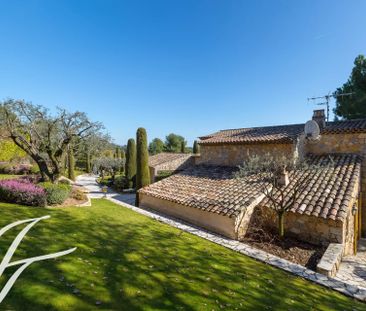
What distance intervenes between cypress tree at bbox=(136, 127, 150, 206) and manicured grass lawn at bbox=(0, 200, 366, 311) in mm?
11905

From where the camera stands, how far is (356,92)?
80.3 feet

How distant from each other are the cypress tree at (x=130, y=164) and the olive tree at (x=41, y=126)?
10769mm

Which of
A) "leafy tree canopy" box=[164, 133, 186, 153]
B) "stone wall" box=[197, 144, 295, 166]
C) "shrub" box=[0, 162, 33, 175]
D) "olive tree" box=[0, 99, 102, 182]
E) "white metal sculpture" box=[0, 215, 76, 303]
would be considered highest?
"leafy tree canopy" box=[164, 133, 186, 153]

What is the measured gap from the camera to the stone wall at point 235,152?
1458 centimetres

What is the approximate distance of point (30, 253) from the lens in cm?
623

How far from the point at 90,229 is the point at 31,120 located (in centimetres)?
1060

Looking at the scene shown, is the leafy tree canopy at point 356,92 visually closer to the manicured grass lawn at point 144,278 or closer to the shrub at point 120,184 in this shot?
the manicured grass lawn at point 144,278

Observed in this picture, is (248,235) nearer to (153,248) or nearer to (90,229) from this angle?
(153,248)

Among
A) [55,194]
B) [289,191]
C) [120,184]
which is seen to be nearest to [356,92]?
[289,191]

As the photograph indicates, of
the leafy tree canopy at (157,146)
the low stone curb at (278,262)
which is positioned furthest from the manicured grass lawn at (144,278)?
the leafy tree canopy at (157,146)

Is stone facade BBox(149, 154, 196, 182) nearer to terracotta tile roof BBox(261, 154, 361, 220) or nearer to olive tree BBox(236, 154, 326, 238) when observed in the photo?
olive tree BBox(236, 154, 326, 238)

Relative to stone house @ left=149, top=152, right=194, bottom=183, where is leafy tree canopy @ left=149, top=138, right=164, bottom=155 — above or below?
above

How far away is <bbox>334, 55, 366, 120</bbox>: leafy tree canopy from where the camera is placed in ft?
79.4

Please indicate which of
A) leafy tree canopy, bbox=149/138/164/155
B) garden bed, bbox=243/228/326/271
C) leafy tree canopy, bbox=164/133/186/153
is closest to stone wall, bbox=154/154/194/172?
garden bed, bbox=243/228/326/271
